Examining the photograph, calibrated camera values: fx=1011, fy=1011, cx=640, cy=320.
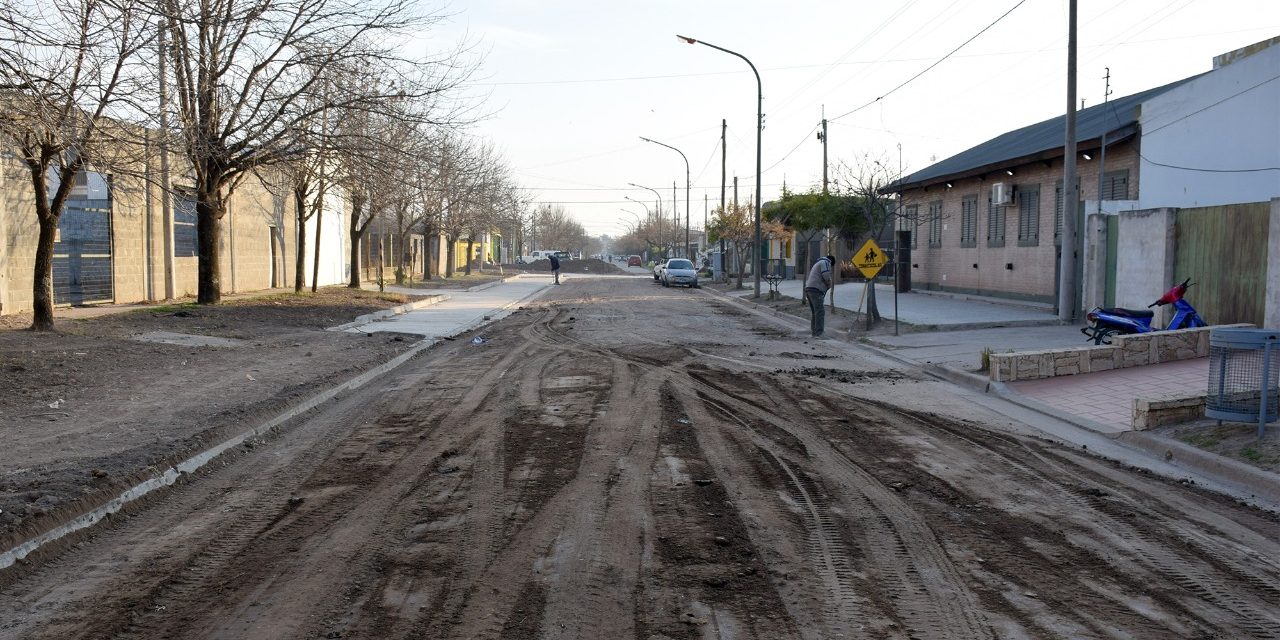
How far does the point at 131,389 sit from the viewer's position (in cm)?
1146

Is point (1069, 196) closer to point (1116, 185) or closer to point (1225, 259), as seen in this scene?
point (1225, 259)

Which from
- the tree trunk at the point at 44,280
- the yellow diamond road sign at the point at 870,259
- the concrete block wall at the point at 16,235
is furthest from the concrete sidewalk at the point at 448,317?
the yellow diamond road sign at the point at 870,259

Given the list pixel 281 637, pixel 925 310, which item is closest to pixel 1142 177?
pixel 925 310

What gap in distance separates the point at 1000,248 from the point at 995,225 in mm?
878

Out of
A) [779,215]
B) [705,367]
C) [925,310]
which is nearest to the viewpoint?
[705,367]

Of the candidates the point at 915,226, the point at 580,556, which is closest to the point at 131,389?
the point at 580,556

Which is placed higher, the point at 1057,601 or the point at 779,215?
the point at 779,215

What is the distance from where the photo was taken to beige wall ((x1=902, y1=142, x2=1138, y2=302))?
79.4 feet

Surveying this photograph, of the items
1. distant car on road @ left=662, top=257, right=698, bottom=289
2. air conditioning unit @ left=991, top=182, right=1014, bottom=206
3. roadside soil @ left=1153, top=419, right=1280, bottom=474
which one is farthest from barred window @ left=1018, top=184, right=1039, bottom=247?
distant car on road @ left=662, top=257, right=698, bottom=289

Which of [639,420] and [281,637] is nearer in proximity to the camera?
[281,637]

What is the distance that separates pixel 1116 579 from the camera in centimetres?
528

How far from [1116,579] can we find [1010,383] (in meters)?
8.09

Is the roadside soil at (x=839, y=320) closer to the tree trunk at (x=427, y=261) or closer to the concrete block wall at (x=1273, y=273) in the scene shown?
the concrete block wall at (x=1273, y=273)

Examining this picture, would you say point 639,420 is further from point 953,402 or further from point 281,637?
point 281,637
